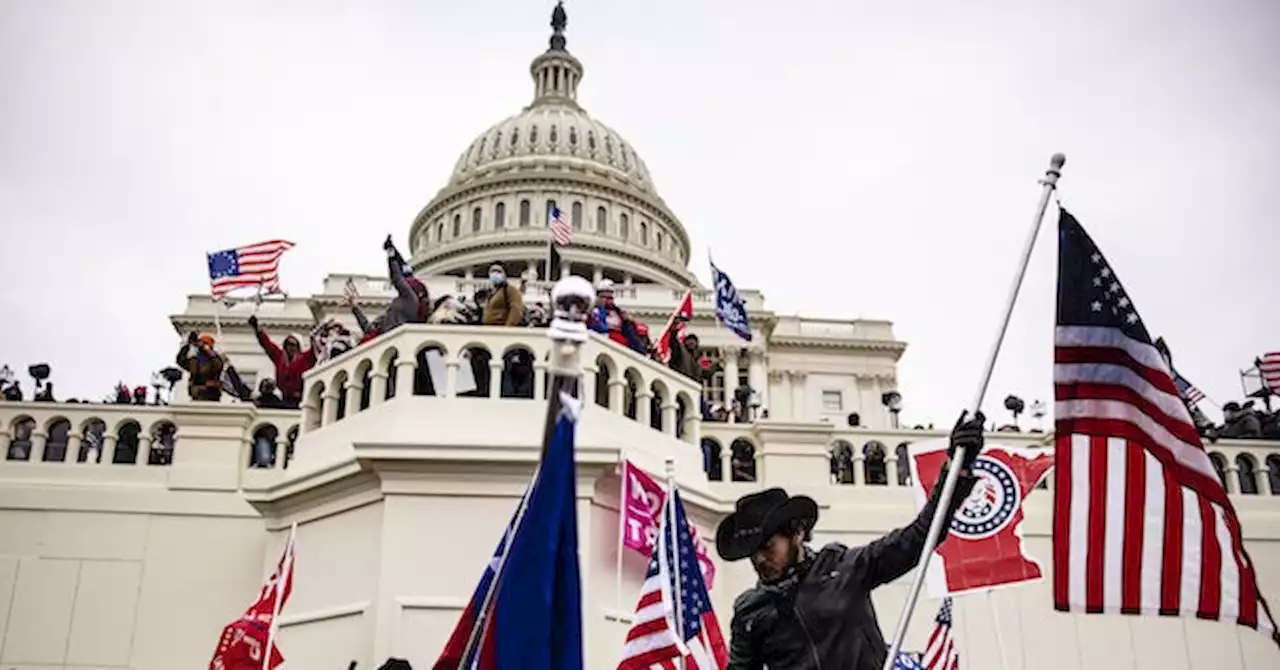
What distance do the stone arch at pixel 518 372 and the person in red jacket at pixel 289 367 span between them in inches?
142

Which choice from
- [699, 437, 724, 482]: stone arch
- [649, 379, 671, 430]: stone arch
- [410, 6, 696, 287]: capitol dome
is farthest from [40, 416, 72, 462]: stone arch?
[410, 6, 696, 287]: capitol dome

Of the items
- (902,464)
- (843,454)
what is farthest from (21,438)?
(902,464)

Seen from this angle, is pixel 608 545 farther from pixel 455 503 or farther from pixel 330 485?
pixel 330 485

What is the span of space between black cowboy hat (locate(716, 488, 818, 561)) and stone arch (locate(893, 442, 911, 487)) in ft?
30.0

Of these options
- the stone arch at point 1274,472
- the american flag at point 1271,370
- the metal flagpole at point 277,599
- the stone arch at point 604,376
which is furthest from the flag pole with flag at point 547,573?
the american flag at point 1271,370

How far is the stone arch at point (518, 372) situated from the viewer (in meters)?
12.3

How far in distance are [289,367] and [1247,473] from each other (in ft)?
38.7

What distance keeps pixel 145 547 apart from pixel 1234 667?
462 inches

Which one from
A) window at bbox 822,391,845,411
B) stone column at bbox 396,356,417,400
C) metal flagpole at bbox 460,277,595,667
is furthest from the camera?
window at bbox 822,391,845,411

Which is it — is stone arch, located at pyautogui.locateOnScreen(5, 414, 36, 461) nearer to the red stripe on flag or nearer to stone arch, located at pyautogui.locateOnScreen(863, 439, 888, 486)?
stone arch, located at pyautogui.locateOnScreen(863, 439, 888, 486)

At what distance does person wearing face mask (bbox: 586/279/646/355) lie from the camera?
42.8 feet

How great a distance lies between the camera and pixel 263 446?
13594mm

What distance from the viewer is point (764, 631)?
5.14 m

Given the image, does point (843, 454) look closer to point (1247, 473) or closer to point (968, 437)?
point (1247, 473)
